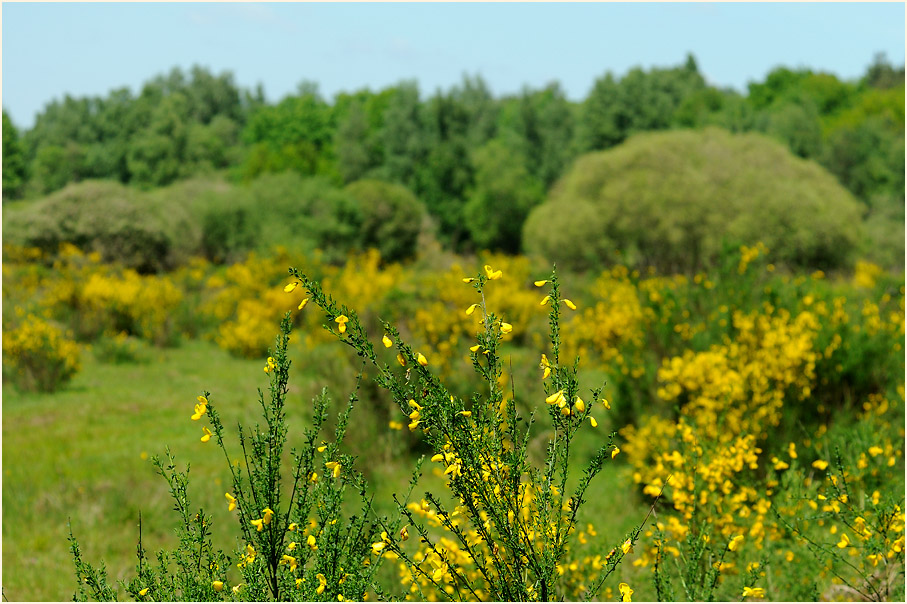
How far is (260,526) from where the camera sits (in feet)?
6.85

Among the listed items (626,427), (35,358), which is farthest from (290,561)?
(35,358)

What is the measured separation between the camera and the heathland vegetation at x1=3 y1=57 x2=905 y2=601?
2166 mm

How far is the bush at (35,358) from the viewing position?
10352 mm

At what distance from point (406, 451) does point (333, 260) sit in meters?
18.7

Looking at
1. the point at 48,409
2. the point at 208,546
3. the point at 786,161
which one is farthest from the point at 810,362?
the point at 786,161

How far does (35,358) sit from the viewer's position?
10.4 m

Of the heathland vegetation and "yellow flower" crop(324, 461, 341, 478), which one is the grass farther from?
"yellow flower" crop(324, 461, 341, 478)

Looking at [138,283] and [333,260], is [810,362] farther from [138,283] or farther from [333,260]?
[333,260]

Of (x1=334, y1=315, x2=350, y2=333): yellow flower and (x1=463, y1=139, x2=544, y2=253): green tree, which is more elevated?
(x1=463, y1=139, x2=544, y2=253): green tree

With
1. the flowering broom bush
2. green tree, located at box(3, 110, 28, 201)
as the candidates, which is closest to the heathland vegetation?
the flowering broom bush

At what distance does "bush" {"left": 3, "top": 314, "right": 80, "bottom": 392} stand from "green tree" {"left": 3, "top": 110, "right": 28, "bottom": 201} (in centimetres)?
281

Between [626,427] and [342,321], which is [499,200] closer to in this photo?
[626,427]

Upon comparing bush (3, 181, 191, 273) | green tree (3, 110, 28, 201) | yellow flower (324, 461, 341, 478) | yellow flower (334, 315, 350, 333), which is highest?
green tree (3, 110, 28, 201)

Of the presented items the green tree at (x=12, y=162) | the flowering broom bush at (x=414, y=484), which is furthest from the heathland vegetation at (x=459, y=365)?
the green tree at (x=12, y=162)
